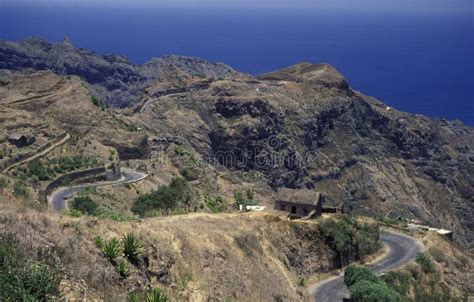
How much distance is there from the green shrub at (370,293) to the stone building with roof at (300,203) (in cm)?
1615

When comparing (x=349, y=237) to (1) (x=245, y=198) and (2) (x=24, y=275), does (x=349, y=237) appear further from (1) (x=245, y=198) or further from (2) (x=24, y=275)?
(2) (x=24, y=275)

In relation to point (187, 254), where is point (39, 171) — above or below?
below

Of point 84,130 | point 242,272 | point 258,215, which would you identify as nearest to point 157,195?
point 258,215

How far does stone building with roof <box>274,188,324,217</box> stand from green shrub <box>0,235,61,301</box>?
115 ft

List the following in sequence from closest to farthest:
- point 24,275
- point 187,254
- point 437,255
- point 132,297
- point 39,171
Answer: point 24,275 < point 132,297 < point 187,254 < point 437,255 < point 39,171

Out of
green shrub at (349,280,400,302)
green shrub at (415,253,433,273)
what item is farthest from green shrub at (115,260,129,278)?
green shrub at (415,253,433,273)

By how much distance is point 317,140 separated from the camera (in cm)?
11869

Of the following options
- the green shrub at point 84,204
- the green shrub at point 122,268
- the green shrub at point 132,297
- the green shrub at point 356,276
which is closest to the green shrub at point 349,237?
the green shrub at point 356,276

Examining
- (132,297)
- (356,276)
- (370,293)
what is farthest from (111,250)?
(356,276)

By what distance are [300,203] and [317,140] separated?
223 feet

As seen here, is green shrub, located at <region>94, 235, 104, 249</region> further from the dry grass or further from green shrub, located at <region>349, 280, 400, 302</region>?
green shrub, located at <region>349, 280, 400, 302</region>

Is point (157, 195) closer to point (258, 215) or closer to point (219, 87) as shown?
point (258, 215)

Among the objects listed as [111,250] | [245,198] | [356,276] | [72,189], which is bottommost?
[245,198]

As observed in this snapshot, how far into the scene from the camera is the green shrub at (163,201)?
144 feet
